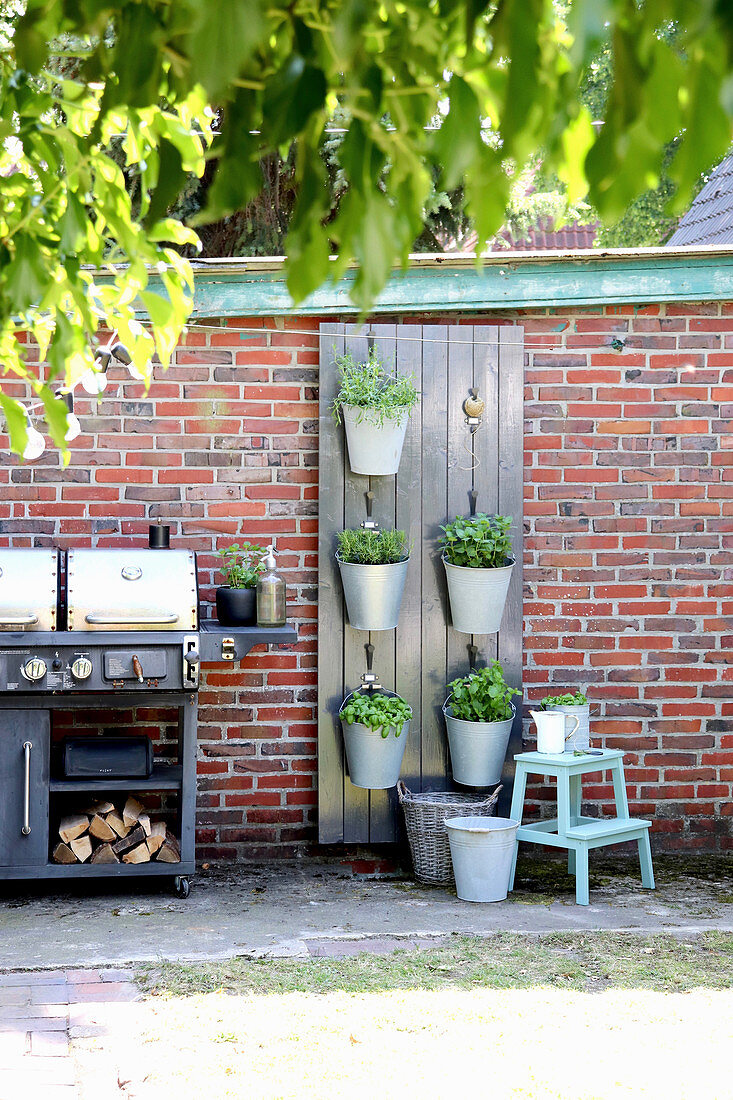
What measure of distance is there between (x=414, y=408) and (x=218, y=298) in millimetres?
961

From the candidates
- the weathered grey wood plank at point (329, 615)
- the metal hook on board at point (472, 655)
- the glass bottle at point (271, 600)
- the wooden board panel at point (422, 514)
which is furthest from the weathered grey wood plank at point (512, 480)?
the glass bottle at point (271, 600)

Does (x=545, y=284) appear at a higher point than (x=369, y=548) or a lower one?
higher

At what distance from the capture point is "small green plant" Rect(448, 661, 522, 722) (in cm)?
493

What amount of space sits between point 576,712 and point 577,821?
449 mm

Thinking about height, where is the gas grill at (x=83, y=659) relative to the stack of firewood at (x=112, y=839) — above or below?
above

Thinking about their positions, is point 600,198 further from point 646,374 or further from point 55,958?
point 646,374

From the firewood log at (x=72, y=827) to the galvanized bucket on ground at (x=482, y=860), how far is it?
1435 millimetres

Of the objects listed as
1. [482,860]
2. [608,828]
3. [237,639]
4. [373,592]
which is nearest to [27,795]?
[237,639]

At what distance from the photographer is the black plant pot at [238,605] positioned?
4.73m

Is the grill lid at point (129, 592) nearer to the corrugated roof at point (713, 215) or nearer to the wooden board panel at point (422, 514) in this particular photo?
the wooden board panel at point (422, 514)

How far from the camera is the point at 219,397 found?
5.05 metres

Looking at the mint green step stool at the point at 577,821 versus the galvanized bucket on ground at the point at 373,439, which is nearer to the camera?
the mint green step stool at the point at 577,821

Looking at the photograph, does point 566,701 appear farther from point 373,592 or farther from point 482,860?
point 373,592

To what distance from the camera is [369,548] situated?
4883mm
